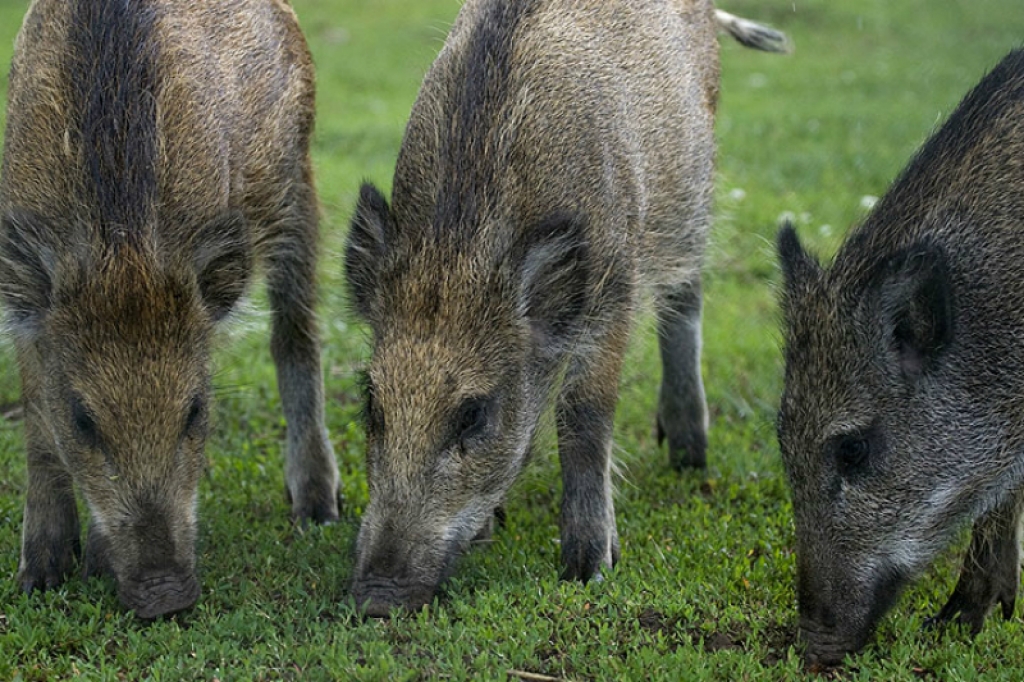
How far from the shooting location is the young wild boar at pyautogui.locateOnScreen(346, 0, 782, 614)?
4.90 meters

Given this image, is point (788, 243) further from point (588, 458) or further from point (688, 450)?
point (688, 450)

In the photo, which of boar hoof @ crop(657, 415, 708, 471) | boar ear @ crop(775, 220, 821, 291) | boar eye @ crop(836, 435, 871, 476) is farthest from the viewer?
boar hoof @ crop(657, 415, 708, 471)

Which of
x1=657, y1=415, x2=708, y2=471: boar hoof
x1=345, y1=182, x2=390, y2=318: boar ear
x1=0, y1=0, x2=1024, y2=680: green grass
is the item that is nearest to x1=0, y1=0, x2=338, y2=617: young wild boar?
x1=0, y1=0, x2=1024, y2=680: green grass

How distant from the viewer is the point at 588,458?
557 cm

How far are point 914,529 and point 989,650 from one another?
508 millimetres

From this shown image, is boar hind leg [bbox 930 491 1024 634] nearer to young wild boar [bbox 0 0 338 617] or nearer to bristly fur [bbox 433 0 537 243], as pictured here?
bristly fur [bbox 433 0 537 243]

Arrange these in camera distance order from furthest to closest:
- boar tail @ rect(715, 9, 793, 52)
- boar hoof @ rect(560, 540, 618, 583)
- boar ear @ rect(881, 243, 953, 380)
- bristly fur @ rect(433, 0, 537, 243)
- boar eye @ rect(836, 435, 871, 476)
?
boar tail @ rect(715, 9, 793, 52), boar hoof @ rect(560, 540, 618, 583), bristly fur @ rect(433, 0, 537, 243), boar eye @ rect(836, 435, 871, 476), boar ear @ rect(881, 243, 953, 380)

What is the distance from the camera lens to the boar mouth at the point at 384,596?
4.77 meters

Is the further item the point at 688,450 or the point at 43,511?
the point at 688,450

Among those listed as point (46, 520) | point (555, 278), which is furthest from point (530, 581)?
point (46, 520)

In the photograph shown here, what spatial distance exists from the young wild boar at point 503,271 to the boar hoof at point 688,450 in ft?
3.37

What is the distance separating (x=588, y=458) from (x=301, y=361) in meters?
1.65

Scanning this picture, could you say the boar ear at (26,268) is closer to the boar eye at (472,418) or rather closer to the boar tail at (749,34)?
the boar eye at (472,418)

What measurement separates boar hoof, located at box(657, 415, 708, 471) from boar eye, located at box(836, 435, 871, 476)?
2.13m
